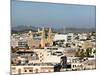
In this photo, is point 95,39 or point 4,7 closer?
point 4,7

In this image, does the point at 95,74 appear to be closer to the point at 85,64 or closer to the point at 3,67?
the point at 85,64

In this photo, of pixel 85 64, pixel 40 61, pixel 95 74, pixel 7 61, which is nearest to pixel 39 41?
pixel 40 61

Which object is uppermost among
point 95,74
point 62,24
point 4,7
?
point 4,7

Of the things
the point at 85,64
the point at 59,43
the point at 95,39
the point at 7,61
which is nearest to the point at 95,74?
the point at 85,64

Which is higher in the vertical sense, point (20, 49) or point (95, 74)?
point (20, 49)

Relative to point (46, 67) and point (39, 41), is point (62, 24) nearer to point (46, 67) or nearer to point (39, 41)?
point (39, 41)

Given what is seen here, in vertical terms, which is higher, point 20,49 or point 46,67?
point 20,49
